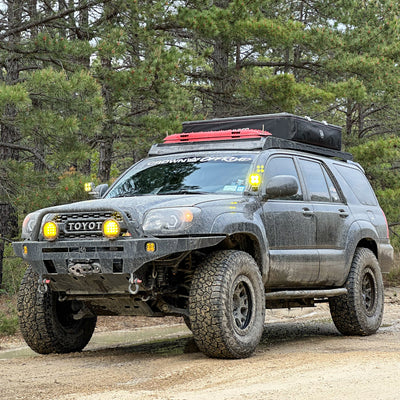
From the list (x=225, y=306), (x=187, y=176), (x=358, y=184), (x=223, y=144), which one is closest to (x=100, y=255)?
(x=225, y=306)

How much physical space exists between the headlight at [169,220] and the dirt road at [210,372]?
46.2 inches

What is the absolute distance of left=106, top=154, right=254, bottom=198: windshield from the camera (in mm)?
7387

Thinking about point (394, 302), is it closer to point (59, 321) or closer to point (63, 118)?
point (63, 118)

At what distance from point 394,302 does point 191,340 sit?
6662 millimetres

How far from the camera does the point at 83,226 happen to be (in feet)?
21.5

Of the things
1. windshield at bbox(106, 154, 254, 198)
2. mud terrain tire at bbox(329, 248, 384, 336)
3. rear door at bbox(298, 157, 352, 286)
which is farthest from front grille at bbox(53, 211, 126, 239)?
mud terrain tire at bbox(329, 248, 384, 336)

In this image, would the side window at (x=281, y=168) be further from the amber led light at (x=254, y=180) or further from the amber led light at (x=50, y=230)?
the amber led light at (x=50, y=230)

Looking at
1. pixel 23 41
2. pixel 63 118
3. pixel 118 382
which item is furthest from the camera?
pixel 23 41

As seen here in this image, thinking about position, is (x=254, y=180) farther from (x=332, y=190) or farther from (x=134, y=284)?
(x=332, y=190)

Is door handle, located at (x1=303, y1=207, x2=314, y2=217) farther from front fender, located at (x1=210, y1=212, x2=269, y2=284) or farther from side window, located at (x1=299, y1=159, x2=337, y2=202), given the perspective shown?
front fender, located at (x1=210, y1=212, x2=269, y2=284)

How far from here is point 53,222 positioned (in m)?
6.69

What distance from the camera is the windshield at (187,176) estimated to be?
739cm

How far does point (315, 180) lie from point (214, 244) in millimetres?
2592

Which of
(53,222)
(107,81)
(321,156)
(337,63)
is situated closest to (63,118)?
(107,81)
